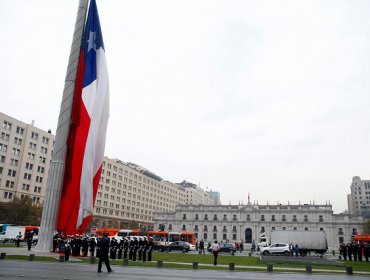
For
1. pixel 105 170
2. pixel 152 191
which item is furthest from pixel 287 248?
pixel 152 191

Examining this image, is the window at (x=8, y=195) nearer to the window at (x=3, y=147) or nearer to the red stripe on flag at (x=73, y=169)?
the window at (x=3, y=147)

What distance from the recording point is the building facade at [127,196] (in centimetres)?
9350

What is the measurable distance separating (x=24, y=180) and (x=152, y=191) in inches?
2181

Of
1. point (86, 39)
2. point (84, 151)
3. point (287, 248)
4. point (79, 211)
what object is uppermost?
point (86, 39)

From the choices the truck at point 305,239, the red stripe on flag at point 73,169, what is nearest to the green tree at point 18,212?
the red stripe on flag at point 73,169

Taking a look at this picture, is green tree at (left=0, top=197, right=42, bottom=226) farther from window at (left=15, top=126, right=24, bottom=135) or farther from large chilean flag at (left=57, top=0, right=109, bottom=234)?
large chilean flag at (left=57, top=0, right=109, bottom=234)

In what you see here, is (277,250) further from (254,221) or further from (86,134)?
(254,221)

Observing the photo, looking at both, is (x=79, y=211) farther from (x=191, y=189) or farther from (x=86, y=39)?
(x=191, y=189)

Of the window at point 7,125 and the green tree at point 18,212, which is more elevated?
the window at point 7,125

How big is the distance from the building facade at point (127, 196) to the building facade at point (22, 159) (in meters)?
17.8

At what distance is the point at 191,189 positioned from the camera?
531 feet

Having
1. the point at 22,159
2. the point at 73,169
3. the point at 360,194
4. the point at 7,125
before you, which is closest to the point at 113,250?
the point at 73,169

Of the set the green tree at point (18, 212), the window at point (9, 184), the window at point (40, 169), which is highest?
the window at point (40, 169)

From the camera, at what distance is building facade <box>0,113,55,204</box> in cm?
6875
